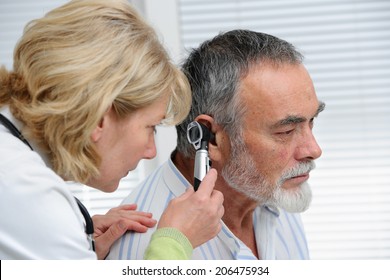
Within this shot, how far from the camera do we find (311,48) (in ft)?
9.66

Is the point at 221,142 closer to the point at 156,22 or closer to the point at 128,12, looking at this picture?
the point at 128,12

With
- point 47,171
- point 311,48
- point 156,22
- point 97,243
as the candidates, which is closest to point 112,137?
point 47,171

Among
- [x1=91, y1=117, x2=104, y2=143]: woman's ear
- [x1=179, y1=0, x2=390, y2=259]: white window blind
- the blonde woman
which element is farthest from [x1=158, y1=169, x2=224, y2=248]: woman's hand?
[x1=179, y1=0, x2=390, y2=259]: white window blind

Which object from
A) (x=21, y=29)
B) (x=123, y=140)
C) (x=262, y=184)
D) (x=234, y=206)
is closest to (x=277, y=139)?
(x=262, y=184)

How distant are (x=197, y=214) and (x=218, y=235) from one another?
24cm

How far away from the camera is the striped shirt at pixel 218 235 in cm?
166

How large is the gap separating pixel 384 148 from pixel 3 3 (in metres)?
1.70

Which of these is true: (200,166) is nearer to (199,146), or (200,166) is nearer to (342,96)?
(199,146)

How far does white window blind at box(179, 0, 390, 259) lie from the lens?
294cm

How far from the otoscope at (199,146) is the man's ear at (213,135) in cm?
3

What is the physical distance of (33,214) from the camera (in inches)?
49.8

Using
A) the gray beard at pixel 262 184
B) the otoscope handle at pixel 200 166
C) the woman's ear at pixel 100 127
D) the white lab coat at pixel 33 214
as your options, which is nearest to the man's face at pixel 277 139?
the gray beard at pixel 262 184

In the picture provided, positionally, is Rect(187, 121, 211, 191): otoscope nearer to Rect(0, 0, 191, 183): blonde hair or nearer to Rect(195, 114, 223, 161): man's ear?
Rect(195, 114, 223, 161): man's ear

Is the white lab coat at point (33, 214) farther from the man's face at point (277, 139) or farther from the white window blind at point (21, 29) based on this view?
the white window blind at point (21, 29)
